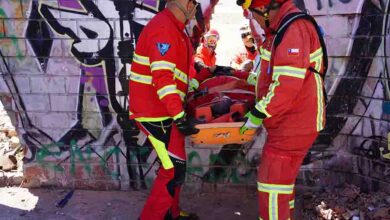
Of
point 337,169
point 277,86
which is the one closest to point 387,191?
point 337,169

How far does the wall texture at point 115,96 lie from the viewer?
14.3ft

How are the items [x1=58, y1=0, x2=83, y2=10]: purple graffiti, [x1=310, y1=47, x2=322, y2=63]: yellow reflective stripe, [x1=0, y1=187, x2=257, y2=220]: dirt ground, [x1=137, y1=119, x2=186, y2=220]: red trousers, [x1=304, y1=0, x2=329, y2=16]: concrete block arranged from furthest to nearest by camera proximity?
[x1=0, y1=187, x2=257, y2=220]: dirt ground, [x1=58, y1=0, x2=83, y2=10]: purple graffiti, [x1=304, y1=0, x2=329, y2=16]: concrete block, [x1=137, y1=119, x2=186, y2=220]: red trousers, [x1=310, y1=47, x2=322, y2=63]: yellow reflective stripe

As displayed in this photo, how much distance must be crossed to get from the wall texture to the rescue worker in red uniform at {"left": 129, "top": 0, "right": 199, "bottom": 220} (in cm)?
89

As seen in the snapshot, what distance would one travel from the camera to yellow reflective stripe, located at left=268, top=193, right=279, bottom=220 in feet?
11.5

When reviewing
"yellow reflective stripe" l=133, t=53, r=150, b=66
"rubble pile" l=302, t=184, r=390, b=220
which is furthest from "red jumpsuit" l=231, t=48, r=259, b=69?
"yellow reflective stripe" l=133, t=53, r=150, b=66

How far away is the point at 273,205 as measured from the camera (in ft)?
11.5

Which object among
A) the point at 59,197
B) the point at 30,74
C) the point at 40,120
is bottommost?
the point at 59,197

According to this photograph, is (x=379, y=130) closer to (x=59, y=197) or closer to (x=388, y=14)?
(x=388, y=14)

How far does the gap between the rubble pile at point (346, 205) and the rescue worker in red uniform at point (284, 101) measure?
3.22 ft

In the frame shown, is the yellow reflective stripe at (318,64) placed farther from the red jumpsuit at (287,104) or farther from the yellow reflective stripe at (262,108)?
the yellow reflective stripe at (262,108)

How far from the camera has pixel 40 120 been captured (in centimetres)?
504

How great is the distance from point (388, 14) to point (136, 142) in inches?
107

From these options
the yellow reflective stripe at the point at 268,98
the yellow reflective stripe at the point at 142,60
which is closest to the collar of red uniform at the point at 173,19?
the yellow reflective stripe at the point at 142,60

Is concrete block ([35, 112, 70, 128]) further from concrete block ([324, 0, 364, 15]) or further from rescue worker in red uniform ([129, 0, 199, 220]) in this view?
concrete block ([324, 0, 364, 15])
